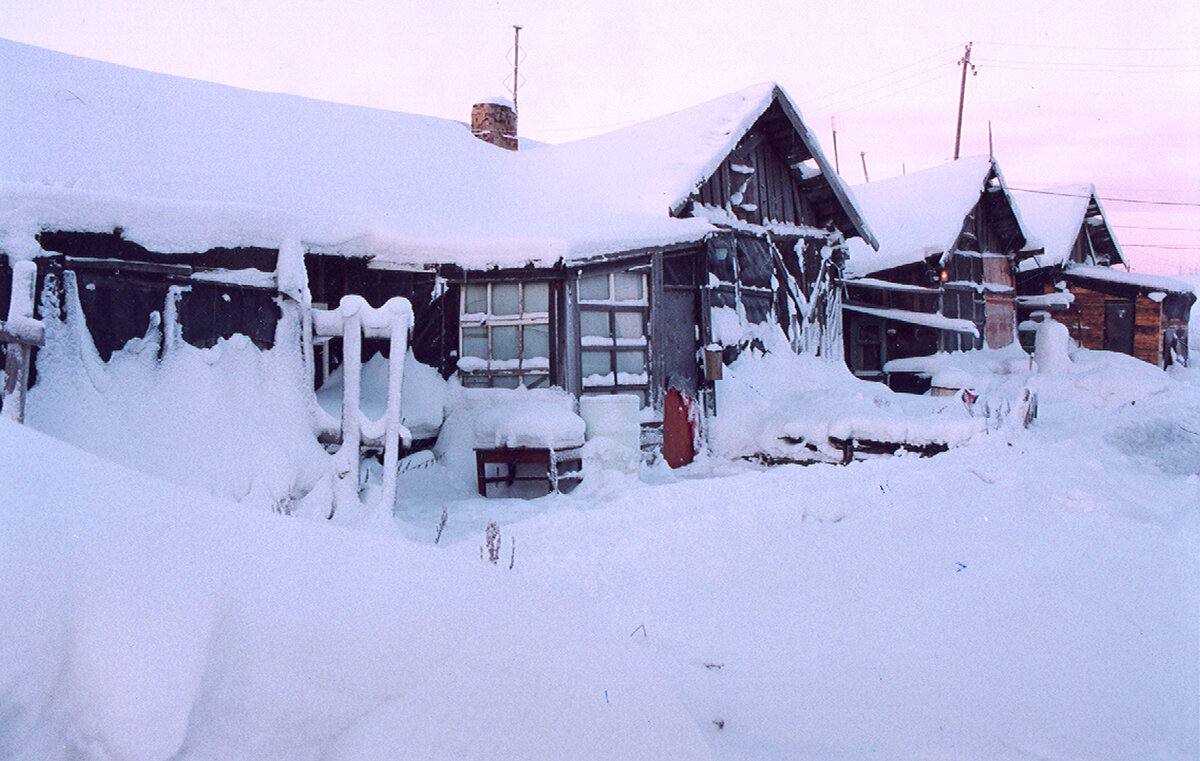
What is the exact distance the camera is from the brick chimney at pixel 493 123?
15.3 metres

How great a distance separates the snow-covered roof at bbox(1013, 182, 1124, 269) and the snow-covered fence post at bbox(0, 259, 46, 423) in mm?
22554

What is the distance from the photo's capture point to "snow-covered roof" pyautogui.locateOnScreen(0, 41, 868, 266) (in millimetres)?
5879

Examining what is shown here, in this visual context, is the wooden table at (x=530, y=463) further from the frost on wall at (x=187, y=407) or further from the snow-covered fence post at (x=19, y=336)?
the snow-covered fence post at (x=19, y=336)

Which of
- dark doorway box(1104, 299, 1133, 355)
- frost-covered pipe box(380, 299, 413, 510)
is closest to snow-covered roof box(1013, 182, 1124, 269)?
dark doorway box(1104, 299, 1133, 355)

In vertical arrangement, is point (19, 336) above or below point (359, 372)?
above

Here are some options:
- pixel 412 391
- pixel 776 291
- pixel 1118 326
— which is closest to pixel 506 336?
pixel 412 391

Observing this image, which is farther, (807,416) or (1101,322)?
(1101,322)

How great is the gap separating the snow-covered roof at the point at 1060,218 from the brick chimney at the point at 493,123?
48.0 ft

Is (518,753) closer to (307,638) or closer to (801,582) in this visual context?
(307,638)

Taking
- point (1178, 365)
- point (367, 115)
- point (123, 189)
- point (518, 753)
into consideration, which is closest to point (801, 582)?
point (518, 753)

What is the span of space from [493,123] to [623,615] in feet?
42.3

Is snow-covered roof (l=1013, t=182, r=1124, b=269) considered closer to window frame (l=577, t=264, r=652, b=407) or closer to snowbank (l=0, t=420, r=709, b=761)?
window frame (l=577, t=264, r=652, b=407)

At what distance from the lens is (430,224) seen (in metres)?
8.62

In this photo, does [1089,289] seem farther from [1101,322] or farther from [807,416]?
[807,416]
